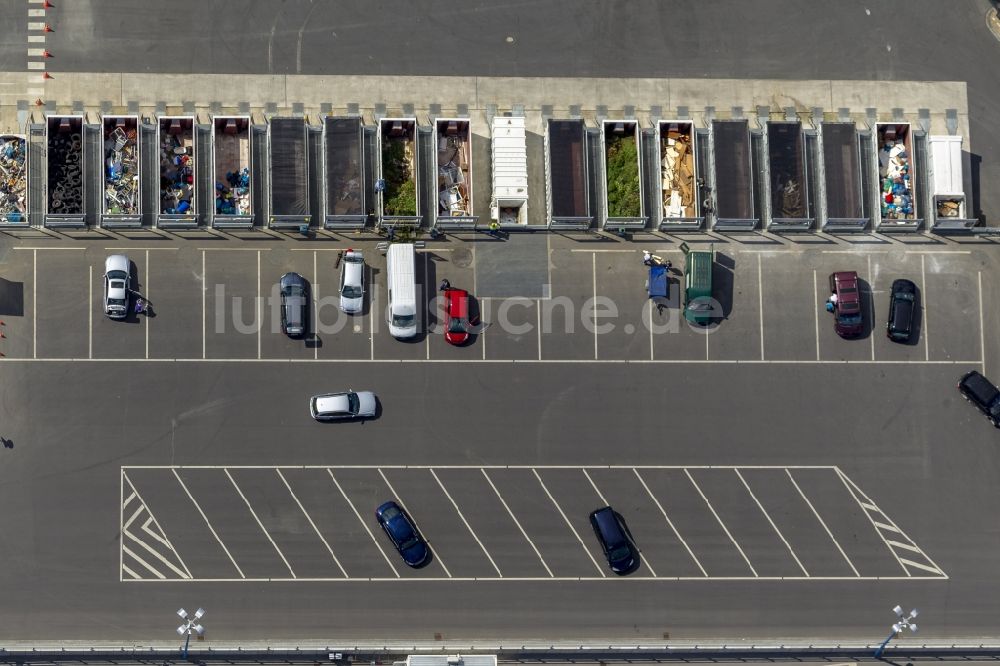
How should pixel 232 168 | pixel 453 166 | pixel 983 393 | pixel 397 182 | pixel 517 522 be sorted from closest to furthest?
pixel 517 522
pixel 232 168
pixel 983 393
pixel 397 182
pixel 453 166

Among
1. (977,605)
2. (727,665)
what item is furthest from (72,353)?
(977,605)

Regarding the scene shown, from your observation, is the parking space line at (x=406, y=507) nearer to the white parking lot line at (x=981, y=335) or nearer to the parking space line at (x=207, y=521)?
the parking space line at (x=207, y=521)

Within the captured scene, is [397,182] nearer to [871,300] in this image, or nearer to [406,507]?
[406,507]

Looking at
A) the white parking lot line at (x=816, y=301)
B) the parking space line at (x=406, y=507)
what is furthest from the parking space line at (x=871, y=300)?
the parking space line at (x=406, y=507)

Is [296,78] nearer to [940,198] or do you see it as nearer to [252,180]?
[252,180]

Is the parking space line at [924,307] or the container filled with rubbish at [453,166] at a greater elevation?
the container filled with rubbish at [453,166]

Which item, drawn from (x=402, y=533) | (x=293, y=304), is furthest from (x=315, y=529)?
(x=293, y=304)
